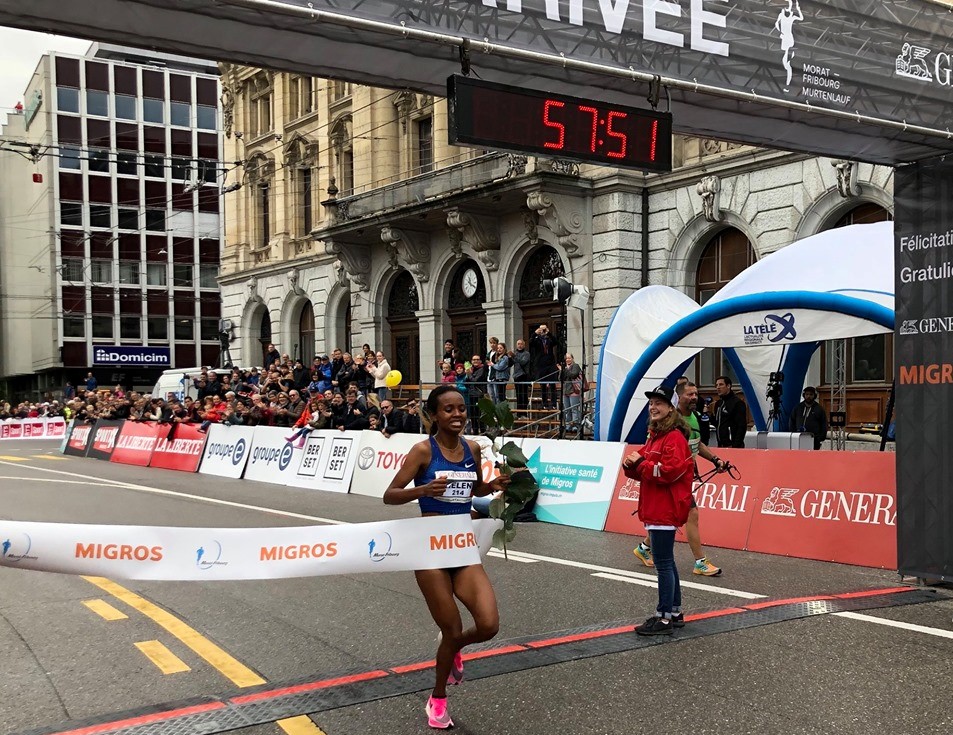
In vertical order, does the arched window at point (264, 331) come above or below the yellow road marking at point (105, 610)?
above

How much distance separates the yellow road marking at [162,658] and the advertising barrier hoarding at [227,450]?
14.4 meters

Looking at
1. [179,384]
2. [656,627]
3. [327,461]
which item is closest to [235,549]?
[656,627]

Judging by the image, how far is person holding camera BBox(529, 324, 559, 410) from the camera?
22062 mm

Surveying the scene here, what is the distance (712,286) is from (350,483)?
417 inches

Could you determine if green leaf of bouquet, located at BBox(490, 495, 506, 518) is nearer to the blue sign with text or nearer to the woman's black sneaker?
the woman's black sneaker

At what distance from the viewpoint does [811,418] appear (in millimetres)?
16328

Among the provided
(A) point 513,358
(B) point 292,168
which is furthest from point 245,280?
(A) point 513,358

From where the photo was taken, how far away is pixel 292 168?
125 feet

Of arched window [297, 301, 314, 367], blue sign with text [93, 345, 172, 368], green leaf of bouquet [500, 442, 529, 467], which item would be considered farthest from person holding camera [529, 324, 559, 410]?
blue sign with text [93, 345, 172, 368]

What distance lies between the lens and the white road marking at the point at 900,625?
24.0 feet

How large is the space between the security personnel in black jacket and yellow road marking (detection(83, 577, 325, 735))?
979 centimetres

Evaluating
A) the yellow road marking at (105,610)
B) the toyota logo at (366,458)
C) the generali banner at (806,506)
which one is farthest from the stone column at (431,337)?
the yellow road marking at (105,610)

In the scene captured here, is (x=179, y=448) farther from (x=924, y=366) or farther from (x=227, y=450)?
(x=924, y=366)

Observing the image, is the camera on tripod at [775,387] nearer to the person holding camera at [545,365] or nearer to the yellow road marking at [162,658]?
the person holding camera at [545,365]
